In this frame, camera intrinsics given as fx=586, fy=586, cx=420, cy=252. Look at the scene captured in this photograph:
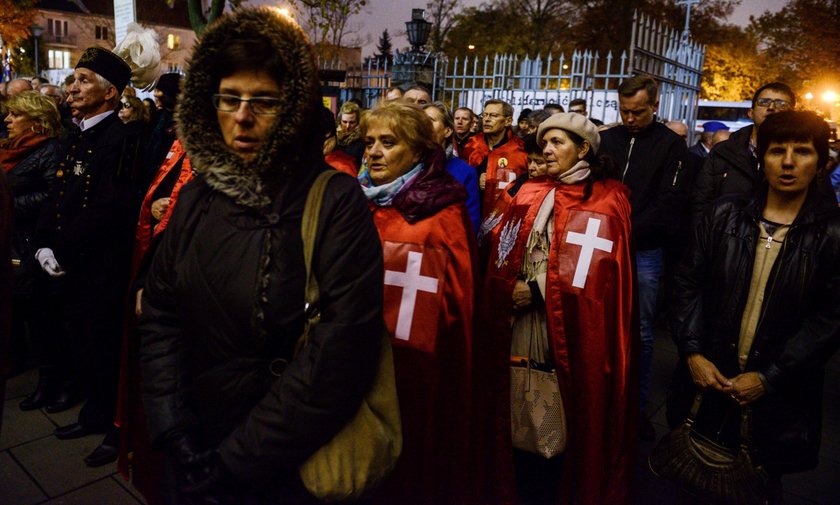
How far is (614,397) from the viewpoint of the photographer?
117 inches

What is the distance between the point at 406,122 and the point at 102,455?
8.72 feet

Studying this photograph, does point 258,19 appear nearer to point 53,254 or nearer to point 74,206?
point 74,206

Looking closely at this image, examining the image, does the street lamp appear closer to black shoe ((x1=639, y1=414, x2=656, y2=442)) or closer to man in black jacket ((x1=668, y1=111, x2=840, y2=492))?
black shoe ((x1=639, y1=414, x2=656, y2=442))

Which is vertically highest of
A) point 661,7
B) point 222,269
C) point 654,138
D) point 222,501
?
point 661,7

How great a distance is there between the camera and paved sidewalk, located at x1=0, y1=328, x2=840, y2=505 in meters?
3.15

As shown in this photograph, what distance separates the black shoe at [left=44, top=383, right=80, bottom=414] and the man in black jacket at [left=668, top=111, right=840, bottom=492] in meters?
4.09

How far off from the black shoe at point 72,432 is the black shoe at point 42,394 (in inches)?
21.0

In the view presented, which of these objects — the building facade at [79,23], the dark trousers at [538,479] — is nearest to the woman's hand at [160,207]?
the dark trousers at [538,479]

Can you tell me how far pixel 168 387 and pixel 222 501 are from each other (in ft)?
1.21

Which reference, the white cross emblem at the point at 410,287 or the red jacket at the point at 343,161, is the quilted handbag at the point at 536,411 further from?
the red jacket at the point at 343,161

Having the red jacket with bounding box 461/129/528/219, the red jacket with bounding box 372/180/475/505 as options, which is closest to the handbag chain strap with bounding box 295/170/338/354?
the red jacket with bounding box 372/180/475/505

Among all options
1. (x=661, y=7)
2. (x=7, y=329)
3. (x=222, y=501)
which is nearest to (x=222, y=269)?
(x=222, y=501)

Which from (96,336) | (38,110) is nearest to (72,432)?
(96,336)

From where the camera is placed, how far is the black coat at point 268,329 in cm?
151
